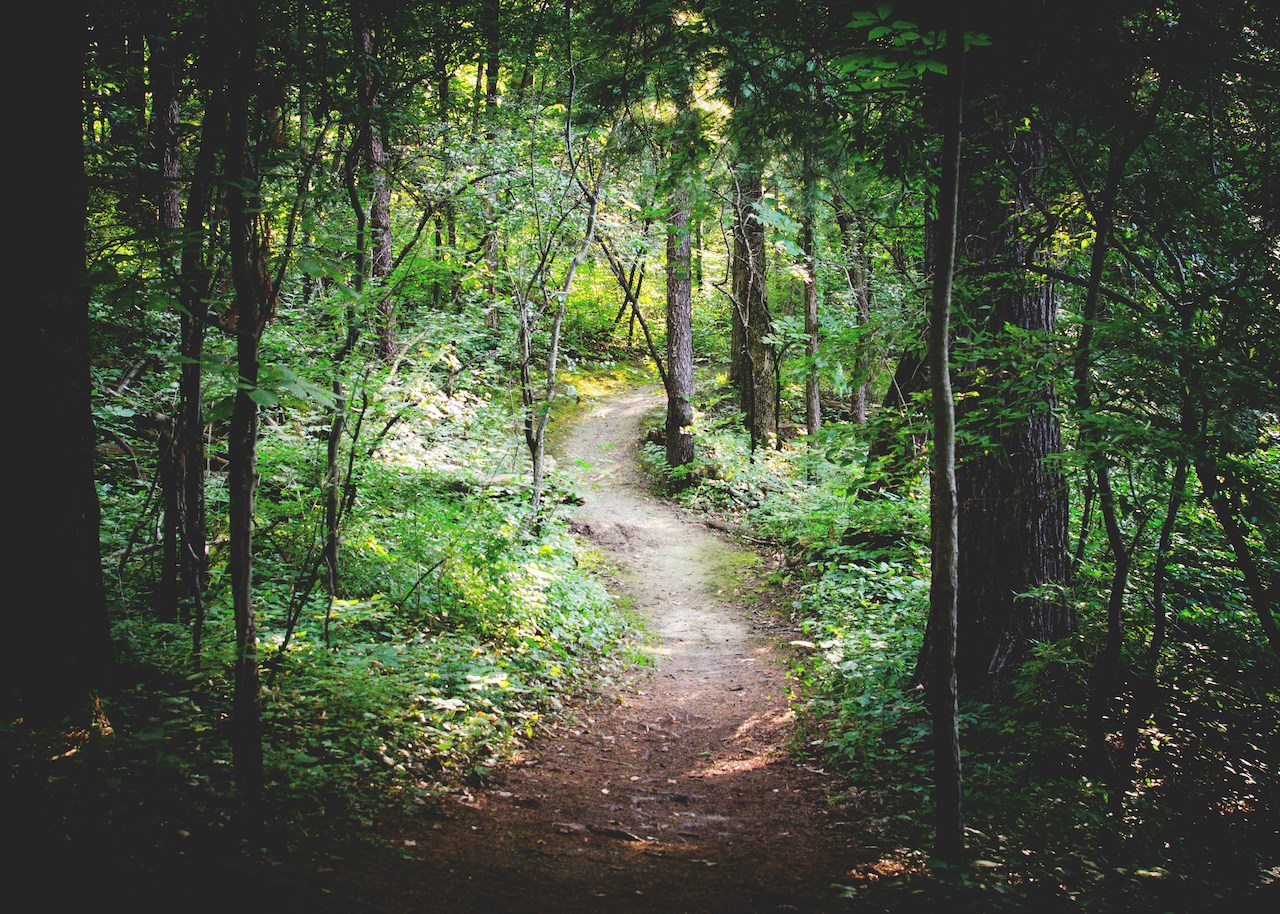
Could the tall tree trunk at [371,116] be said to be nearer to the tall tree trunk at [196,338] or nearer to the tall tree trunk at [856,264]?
the tall tree trunk at [196,338]

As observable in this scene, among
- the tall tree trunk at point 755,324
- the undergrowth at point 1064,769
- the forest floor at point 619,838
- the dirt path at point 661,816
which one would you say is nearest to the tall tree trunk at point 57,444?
the forest floor at point 619,838

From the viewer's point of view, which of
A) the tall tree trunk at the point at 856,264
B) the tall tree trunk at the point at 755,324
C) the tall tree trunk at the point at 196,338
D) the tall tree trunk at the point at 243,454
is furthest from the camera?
the tall tree trunk at the point at 755,324

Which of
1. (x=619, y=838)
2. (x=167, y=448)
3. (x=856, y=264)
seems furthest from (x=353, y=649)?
(x=856, y=264)

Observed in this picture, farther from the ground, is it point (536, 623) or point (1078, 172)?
point (1078, 172)

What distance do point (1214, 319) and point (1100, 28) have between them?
72.7 inches

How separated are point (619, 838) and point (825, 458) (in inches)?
125

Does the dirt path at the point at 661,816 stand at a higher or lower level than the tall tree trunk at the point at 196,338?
lower

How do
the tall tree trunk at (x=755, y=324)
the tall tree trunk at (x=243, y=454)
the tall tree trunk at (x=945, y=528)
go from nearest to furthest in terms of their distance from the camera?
the tall tree trunk at (x=243, y=454), the tall tree trunk at (x=945, y=528), the tall tree trunk at (x=755, y=324)

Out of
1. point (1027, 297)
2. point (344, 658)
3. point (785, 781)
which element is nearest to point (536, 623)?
point (344, 658)

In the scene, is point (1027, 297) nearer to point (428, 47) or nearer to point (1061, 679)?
point (1061, 679)

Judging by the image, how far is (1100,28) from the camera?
377cm

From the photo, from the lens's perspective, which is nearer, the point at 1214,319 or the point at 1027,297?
the point at 1214,319

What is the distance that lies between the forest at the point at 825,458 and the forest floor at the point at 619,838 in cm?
4

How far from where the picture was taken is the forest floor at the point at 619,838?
2.86 m
